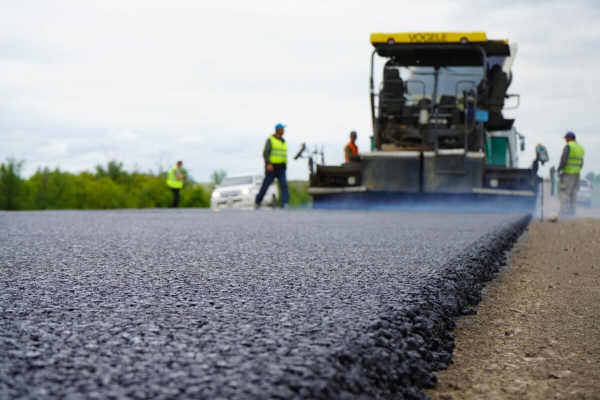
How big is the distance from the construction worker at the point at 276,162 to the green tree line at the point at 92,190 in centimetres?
1221

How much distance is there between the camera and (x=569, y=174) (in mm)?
14688

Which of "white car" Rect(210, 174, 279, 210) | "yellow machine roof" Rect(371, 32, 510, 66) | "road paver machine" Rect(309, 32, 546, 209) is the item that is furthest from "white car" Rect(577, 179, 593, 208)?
"yellow machine roof" Rect(371, 32, 510, 66)

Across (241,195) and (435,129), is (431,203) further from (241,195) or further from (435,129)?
(241,195)

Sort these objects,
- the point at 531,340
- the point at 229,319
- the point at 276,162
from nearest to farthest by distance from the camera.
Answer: the point at 229,319 → the point at 531,340 → the point at 276,162

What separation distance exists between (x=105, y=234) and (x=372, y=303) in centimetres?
369

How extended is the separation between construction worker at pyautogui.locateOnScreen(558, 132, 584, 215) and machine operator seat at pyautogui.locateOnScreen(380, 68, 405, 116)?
4.50 metres

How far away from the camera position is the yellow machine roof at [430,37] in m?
11.9

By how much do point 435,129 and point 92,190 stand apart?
18105 mm

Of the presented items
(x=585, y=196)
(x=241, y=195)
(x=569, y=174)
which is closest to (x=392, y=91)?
(x=569, y=174)

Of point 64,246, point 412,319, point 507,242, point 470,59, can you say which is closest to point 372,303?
point 412,319

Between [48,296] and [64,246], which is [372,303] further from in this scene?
[64,246]

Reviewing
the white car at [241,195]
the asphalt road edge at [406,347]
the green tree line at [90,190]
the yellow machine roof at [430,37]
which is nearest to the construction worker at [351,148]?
the yellow machine roof at [430,37]

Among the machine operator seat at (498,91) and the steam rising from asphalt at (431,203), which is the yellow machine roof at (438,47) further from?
the steam rising from asphalt at (431,203)

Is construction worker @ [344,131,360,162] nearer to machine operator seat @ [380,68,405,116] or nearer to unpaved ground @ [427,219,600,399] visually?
machine operator seat @ [380,68,405,116]
